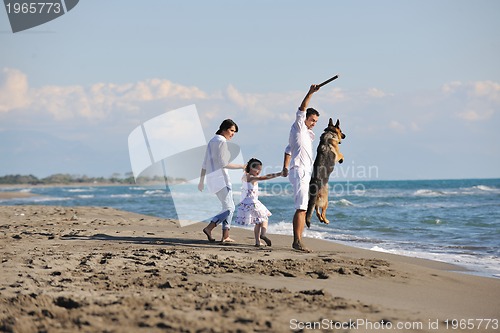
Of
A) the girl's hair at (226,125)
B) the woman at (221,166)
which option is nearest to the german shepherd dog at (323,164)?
the woman at (221,166)

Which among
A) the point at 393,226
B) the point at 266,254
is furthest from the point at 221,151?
the point at 393,226

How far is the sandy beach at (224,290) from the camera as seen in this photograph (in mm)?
4188

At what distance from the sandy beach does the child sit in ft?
1.26

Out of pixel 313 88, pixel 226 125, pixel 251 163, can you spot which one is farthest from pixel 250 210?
pixel 313 88

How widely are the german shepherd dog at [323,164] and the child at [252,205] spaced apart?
2.86 ft

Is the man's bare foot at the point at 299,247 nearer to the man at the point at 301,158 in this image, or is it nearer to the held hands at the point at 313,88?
the man at the point at 301,158

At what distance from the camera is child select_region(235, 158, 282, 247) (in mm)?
8680

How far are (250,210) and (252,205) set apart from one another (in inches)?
3.3

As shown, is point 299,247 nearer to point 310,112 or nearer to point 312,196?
point 312,196

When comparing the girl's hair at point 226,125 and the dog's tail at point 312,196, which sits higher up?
the girl's hair at point 226,125

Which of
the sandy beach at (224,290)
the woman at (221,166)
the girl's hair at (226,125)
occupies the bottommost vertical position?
the sandy beach at (224,290)

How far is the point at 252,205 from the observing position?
28.6 feet

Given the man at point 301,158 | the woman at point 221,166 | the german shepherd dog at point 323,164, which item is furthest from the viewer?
the woman at point 221,166

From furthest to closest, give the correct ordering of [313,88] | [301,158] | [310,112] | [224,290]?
[310,112]
[301,158]
[313,88]
[224,290]
